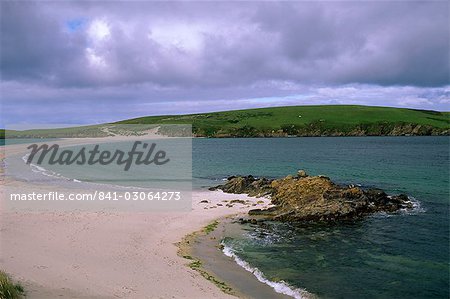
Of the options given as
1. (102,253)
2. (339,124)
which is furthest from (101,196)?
(339,124)

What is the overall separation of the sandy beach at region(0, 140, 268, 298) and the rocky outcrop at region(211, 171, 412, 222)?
3.46 meters

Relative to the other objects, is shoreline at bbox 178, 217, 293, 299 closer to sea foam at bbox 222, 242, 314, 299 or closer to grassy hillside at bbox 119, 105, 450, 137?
sea foam at bbox 222, 242, 314, 299

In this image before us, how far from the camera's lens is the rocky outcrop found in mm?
26750

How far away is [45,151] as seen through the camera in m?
93.4

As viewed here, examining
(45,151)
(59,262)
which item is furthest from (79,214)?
(45,151)

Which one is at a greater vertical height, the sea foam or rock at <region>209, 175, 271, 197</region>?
rock at <region>209, 175, 271, 197</region>

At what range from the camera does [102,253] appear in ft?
→ 60.0

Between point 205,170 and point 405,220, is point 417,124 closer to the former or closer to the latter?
point 205,170

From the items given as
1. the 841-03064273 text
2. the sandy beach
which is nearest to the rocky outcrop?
the sandy beach

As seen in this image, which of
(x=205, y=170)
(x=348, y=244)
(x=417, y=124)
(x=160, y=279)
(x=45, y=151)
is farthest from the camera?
(x=417, y=124)

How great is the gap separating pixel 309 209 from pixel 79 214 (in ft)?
53.9

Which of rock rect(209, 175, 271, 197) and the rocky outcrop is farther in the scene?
rock rect(209, 175, 271, 197)

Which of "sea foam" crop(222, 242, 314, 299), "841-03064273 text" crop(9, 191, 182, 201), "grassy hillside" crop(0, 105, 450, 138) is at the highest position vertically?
"grassy hillside" crop(0, 105, 450, 138)

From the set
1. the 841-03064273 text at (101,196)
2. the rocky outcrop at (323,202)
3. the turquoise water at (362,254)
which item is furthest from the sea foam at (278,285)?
the 841-03064273 text at (101,196)
